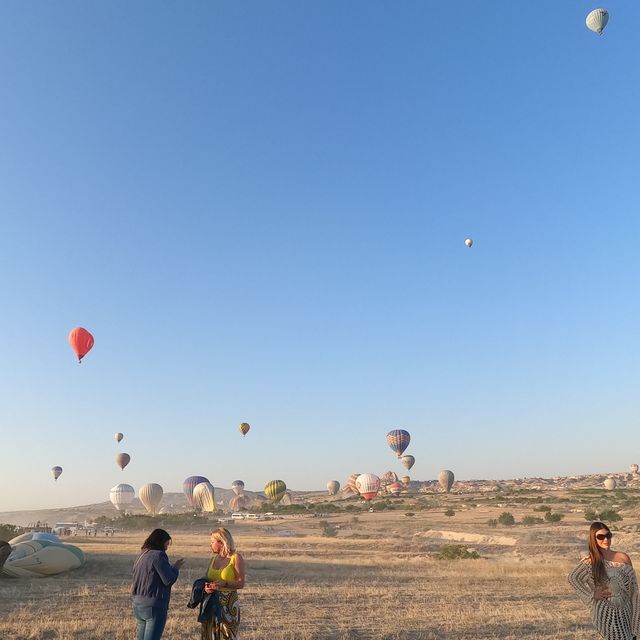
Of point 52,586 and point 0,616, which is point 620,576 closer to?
point 0,616

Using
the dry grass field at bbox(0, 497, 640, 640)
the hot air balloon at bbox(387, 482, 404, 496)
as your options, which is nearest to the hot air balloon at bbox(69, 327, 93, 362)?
the dry grass field at bbox(0, 497, 640, 640)

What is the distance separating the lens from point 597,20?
46531mm

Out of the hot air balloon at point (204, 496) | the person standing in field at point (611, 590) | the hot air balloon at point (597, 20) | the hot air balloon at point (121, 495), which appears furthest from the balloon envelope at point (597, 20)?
the hot air balloon at point (121, 495)

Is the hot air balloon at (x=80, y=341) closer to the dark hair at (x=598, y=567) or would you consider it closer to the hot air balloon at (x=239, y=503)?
the dark hair at (x=598, y=567)

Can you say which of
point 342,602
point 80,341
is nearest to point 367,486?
point 80,341

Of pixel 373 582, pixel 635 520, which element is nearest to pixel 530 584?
pixel 373 582

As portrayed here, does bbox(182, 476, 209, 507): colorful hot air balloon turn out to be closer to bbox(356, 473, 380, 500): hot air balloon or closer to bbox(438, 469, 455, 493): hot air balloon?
bbox(356, 473, 380, 500): hot air balloon

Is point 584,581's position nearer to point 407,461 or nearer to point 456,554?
point 456,554

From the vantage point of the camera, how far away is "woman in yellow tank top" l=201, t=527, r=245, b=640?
7.00 meters

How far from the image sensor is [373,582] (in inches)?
747

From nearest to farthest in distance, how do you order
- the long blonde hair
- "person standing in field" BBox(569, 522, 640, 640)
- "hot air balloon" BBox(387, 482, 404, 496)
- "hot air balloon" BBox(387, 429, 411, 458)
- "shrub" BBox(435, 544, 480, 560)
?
1. "person standing in field" BBox(569, 522, 640, 640)
2. the long blonde hair
3. "shrub" BBox(435, 544, 480, 560)
4. "hot air balloon" BBox(387, 429, 411, 458)
5. "hot air balloon" BBox(387, 482, 404, 496)

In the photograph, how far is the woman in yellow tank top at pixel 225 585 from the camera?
7.00 metres

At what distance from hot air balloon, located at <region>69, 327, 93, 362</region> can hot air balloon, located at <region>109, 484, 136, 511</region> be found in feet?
243

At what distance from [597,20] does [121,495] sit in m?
104
